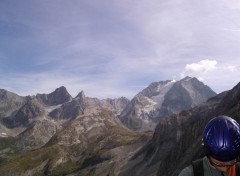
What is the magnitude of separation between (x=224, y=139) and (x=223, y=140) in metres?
0.03

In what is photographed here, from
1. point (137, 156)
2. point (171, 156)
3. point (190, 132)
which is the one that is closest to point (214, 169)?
point (171, 156)

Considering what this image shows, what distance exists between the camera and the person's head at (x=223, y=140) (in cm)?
645

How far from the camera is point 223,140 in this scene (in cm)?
646

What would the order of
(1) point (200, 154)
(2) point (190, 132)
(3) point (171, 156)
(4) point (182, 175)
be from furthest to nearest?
(2) point (190, 132), (3) point (171, 156), (1) point (200, 154), (4) point (182, 175)

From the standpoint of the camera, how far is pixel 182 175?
20.9ft

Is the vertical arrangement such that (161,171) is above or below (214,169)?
below

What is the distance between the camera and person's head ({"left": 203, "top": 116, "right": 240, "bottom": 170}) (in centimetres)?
645

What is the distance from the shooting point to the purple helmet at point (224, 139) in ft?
21.1

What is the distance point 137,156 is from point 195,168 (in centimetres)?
18961

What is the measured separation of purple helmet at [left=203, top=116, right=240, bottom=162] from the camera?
6445 mm

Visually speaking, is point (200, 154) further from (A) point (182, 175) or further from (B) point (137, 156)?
(B) point (137, 156)

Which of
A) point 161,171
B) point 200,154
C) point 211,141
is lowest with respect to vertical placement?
point 161,171

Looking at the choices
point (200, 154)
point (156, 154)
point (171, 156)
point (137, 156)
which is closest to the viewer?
point (200, 154)

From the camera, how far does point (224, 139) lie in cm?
646
